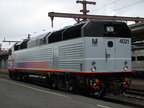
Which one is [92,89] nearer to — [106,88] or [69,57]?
[106,88]

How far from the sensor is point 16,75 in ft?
69.0

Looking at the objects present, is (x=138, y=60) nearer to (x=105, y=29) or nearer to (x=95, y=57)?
(x=105, y=29)

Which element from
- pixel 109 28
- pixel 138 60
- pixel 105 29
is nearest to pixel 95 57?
pixel 105 29

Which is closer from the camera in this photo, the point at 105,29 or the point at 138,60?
the point at 105,29

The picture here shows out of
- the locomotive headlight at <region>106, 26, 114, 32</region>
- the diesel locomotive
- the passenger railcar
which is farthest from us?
the passenger railcar

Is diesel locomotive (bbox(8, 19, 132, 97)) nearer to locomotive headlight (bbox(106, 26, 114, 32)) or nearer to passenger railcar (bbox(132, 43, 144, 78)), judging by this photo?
locomotive headlight (bbox(106, 26, 114, 32))

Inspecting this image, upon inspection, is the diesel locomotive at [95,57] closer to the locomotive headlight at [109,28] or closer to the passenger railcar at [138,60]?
the locomotive headlight at [109,28]

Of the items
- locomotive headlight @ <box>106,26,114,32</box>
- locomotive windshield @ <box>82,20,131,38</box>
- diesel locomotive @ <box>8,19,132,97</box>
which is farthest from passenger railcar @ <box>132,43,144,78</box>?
locomotive headlight @ <box>106,26,114,32</box>

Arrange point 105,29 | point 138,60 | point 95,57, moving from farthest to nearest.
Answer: point 138,60 → point 105,29 → point 95,57

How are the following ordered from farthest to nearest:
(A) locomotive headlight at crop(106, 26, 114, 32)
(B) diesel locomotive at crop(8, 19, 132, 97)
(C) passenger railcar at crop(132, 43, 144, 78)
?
1. (C) passenger railcar at crop(132, 43, 144, 78)
2. (A) locomotive headlight at crop(106, 26, 114, 32)
3. (B) diesel locomotive at crop(8, 19, 132, 97)

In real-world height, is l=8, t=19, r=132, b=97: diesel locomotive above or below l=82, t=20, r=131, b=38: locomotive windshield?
below

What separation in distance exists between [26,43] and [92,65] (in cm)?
918

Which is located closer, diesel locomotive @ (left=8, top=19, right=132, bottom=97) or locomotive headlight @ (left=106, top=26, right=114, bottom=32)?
diesel locomotive @ (left=8, top=19, right=132, bottom=97)

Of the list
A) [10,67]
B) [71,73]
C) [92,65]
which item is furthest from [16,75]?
[92,65]
